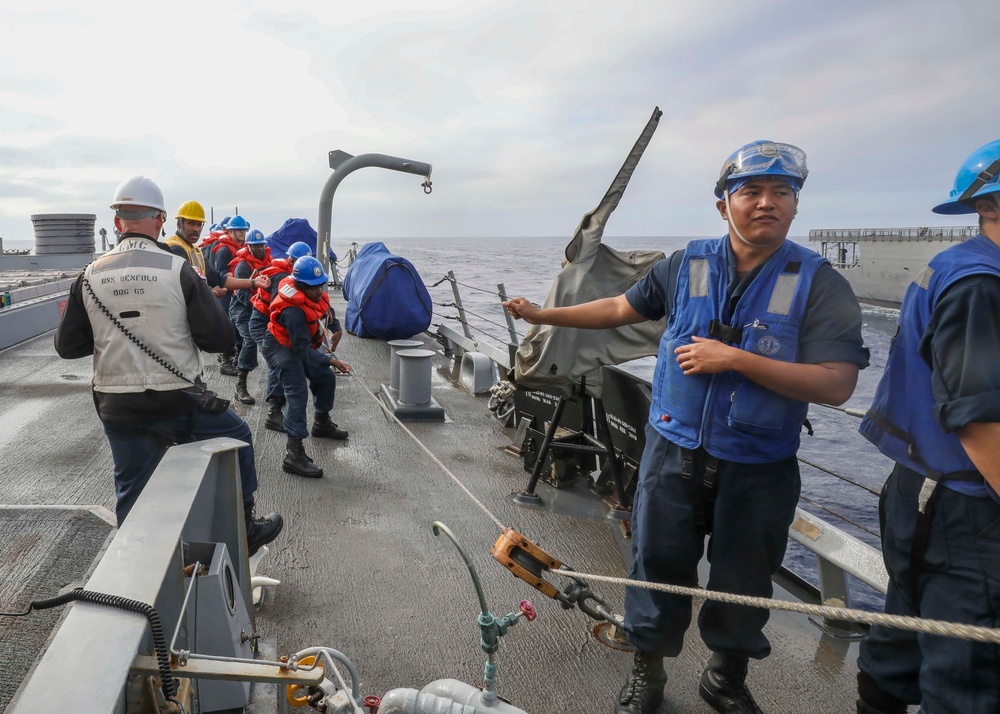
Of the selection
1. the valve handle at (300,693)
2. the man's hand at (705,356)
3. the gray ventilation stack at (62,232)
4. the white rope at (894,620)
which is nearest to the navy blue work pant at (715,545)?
the man's hand at (705,356)

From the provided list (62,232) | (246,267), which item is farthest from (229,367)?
(62,232)

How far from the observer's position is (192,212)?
738 centimetres

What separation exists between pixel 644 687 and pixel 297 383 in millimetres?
3981

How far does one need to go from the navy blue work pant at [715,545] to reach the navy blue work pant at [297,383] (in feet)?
12.0

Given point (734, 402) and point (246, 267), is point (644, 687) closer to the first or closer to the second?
point (734, 402)

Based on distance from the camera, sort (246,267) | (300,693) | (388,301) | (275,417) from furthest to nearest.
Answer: (388,301)
(246,267)
(275,417)
(300,693)

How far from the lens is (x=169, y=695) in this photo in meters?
1.43

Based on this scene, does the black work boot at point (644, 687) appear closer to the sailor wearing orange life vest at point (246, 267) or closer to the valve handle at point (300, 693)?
the valve handle at point (300, 693)

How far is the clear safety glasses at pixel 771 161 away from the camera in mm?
2211

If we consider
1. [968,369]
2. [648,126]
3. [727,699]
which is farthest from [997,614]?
[648,126]

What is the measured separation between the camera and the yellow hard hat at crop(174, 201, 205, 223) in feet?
23.8

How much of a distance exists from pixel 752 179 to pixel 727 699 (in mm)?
1918

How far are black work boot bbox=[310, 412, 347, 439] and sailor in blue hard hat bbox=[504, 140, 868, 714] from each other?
4206mm

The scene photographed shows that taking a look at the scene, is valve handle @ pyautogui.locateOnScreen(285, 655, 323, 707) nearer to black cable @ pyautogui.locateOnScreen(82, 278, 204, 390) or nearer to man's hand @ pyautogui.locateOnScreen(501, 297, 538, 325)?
man's hand @ pyautogui.locateOnScreen(501, 297, 538, 325)
